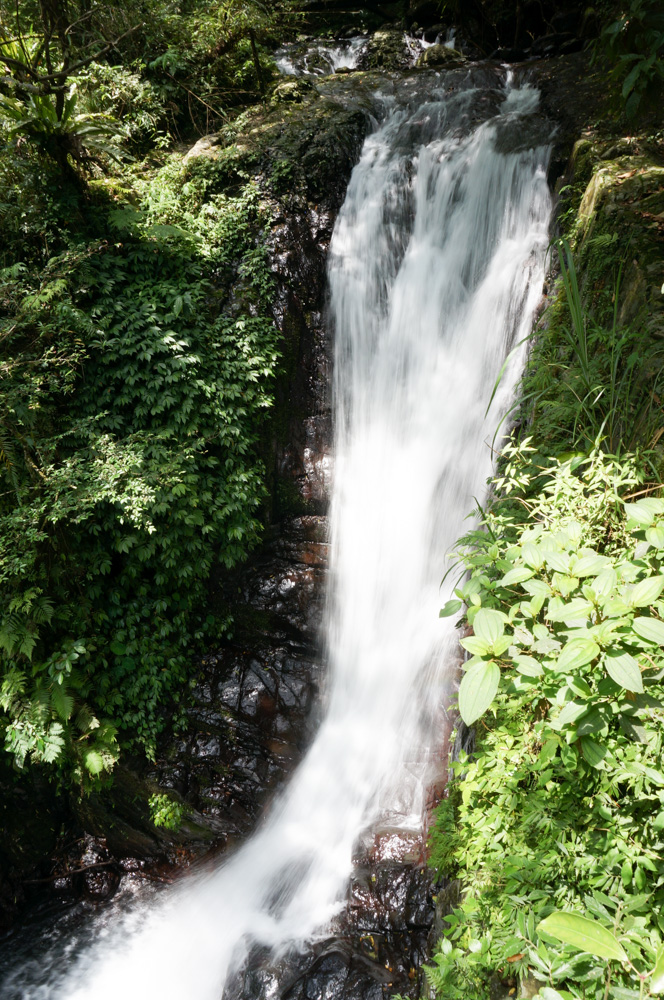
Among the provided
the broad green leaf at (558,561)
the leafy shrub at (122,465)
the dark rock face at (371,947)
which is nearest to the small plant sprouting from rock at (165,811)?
the leafy shrub at (122,465)

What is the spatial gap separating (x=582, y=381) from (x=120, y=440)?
3.97 meters

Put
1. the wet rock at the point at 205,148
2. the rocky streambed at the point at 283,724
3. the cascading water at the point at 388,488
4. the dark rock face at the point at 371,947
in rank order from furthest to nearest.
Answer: the wet rock at the point at 205,148 < the cascading water at the point at 388,488 < the rocky streambed at the point at 283,724 < the dark rock face at the point at 371,947

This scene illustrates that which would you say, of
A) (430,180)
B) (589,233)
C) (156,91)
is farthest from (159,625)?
(156,91)

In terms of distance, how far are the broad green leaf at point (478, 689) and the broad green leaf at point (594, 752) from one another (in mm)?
391

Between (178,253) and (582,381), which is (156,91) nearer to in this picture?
(178,253)

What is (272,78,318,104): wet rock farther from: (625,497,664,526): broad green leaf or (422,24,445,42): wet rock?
(625,497,664,526): broad green leaf

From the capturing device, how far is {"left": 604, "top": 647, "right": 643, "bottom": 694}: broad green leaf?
1.52 meters

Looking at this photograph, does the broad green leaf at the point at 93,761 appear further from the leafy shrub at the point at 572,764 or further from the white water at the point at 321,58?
the white water at the point at 321,58

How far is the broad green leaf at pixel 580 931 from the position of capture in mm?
1054

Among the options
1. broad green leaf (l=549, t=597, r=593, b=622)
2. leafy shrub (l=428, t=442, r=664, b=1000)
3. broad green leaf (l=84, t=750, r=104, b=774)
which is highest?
broad green leaf (l=549, t=597, r=593, b=622)

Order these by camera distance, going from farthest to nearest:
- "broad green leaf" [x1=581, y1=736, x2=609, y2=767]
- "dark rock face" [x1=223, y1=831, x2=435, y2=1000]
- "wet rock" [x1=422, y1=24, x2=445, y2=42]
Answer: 1. "wet rock" [x1=422, y1=24, x2=445, y2=42]
2. "dark rock face" [x1=223, y1=831, x2=435, y2=1000]
3. "broad green leaf" [x1=581, y1=736, x2=609, y2=767]

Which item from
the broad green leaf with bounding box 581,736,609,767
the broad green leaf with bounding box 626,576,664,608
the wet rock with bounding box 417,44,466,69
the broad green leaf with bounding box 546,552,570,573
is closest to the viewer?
the broad green leaf with bounding box 626,576,664,608

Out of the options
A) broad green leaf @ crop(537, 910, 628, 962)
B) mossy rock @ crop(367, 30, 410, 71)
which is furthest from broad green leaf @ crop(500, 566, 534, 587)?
mossy rock @ crop(367, 30, 410, 71)

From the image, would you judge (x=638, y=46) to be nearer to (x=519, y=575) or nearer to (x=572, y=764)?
(x=519, y=575)
